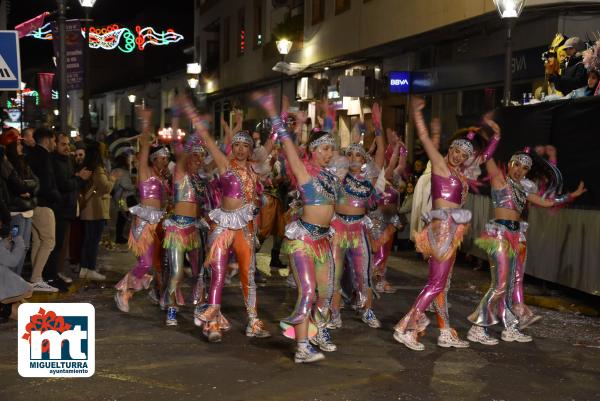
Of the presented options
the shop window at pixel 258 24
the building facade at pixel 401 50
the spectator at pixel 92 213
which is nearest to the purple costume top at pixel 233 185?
the building facade at pixel 401 50

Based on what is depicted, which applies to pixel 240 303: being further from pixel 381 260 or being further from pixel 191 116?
pixel 191 116

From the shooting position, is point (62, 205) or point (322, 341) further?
point (62, 205)

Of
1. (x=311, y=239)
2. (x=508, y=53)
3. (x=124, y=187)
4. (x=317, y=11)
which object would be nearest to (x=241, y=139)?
(x=311, y=239)

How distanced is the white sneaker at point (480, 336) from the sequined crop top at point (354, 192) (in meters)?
1.59

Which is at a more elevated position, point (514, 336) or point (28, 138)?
point (28, 138)

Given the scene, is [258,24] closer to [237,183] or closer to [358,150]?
[358,150]

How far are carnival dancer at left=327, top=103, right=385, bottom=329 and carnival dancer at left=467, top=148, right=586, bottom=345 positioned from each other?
1102 mm

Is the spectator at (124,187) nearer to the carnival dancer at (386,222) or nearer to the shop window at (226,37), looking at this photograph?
the carnival dancer at (386,222)

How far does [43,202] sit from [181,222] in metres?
2.21

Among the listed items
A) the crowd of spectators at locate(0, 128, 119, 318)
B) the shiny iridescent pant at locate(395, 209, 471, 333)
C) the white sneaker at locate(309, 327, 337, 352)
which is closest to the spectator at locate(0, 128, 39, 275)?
the crowd of spectators at locate(0, 128, 119, 318)

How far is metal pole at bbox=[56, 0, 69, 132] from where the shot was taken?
→ 14039 mm

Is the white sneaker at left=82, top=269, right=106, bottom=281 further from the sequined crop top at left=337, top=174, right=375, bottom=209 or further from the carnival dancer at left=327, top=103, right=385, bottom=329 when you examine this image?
the sequined crop top at left=337, top=174, right=375, bottom=209

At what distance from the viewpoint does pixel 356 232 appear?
8281 millimetres

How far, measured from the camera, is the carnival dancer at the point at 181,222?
8.30 meters
